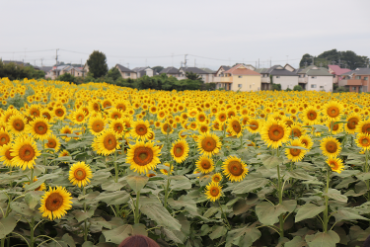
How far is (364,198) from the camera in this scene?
139 inches

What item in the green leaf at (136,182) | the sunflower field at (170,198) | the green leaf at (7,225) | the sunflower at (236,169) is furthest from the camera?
the sunflower at (236,169)

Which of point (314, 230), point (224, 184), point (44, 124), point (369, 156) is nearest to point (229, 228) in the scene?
point (224, 184)

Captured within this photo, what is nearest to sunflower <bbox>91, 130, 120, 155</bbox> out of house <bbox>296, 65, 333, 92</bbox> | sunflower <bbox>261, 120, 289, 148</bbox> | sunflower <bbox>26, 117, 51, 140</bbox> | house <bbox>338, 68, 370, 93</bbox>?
sunflower <bbox>26, 117, 51, 140</bbox>

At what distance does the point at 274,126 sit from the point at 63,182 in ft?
7.34

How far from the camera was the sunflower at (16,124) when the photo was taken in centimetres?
385

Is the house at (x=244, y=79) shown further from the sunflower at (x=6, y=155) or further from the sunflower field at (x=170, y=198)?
the sunflower at (x=6, y=155)

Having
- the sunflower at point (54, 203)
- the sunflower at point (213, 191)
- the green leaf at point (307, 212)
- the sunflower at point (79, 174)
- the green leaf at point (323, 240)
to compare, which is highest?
the sunflower at point (79, 174)

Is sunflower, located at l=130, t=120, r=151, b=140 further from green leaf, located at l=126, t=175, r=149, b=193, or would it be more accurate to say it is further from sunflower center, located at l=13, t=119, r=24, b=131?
sunflower center, located at l=13, t=119, r=24, b=131

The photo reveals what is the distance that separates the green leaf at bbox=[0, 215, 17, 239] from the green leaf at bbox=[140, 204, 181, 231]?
Result: 1.01m

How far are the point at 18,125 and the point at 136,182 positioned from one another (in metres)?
2.10

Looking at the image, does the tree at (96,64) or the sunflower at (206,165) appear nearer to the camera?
the sunflower at (206,165)

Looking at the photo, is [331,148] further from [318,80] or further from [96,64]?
[318,80]

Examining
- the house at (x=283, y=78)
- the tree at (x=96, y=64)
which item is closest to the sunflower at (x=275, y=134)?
the tree at (x=96, y=64)

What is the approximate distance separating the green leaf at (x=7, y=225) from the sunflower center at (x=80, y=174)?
64 cm
